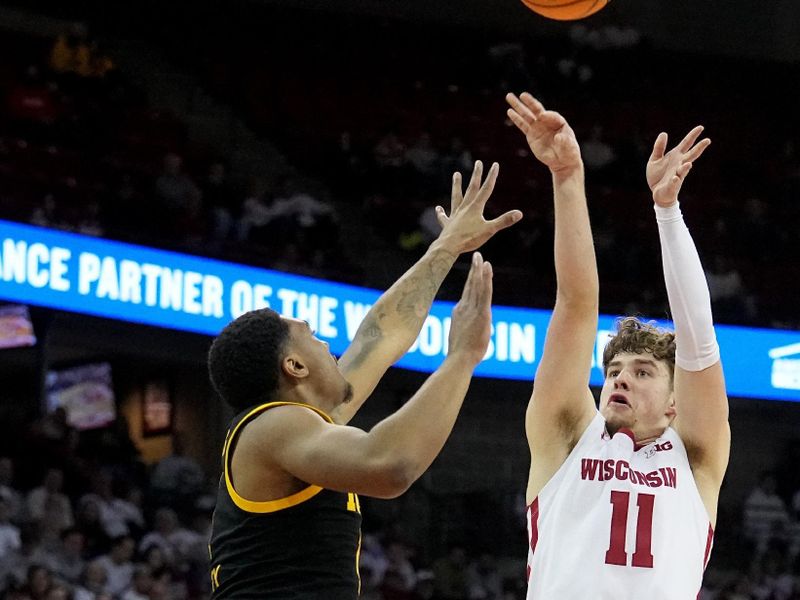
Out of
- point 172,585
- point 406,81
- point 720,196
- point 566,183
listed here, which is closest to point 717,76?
point 720,196

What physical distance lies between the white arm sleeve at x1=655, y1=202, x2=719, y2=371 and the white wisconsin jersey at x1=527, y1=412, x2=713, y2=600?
10.4 inches

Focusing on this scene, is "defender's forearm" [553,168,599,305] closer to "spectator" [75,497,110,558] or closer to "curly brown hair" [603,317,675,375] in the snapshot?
"curly brown hair" [603,317,675,375]

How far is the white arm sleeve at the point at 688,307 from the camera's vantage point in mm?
3346

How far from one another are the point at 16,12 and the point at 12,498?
7.35 meters

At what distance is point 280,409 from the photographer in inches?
112

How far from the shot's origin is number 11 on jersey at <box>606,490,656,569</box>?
3.26 metres

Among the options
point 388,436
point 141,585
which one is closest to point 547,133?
point 388,436

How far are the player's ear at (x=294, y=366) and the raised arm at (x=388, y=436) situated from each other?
0.15m

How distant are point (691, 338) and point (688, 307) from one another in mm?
78

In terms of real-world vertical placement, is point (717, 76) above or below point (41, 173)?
above

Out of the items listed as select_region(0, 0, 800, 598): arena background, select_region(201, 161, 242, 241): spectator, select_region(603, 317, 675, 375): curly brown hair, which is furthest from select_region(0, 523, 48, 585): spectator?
select_region(603, 317, 675, 375): curly brown hair

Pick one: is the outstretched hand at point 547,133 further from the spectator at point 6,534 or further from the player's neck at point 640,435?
the spectator at point 6,534

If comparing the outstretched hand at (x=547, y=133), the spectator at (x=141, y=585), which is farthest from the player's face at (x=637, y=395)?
the spectator at (x=141, y=585)

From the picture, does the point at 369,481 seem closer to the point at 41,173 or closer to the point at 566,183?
the point at 566,183
